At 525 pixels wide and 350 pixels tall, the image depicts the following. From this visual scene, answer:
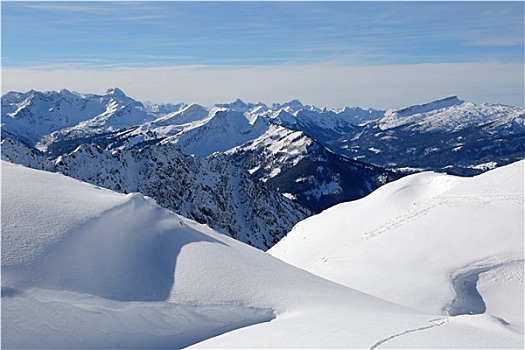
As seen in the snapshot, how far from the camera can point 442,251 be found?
91.8ft

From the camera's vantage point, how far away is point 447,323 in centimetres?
1402

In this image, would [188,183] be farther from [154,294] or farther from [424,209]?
[154,294]

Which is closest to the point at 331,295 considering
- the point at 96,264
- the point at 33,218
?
the point at 96,264

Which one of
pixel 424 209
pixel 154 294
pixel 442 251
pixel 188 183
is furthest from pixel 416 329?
pixel 188 183

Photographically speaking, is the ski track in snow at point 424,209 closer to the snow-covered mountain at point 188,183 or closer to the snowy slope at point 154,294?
the snowy slope at point 154,294

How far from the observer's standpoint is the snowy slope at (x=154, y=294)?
12625 mm

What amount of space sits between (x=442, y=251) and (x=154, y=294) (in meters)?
20.1

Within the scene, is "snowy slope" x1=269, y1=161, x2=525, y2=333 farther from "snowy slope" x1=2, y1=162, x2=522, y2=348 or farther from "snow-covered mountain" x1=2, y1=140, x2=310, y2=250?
"snow-covered mountain" x1=2, y1=140, x2=310, y2=250

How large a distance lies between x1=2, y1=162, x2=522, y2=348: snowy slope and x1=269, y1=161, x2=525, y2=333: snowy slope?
286 inches

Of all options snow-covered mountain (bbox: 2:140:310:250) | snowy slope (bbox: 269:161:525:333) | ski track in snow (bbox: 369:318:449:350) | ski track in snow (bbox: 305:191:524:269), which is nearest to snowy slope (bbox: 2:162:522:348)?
ski track in snow (bbox: 369:318:449:350)

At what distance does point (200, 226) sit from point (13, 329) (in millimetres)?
11196

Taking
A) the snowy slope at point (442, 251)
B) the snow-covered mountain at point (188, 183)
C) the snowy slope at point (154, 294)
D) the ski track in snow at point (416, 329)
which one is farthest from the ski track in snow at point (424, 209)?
the snow-covered mountain at point (188, 183)

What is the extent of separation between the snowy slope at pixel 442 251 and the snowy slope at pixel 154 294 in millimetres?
7266

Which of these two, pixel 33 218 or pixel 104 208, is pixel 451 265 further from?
pixel 33 218
